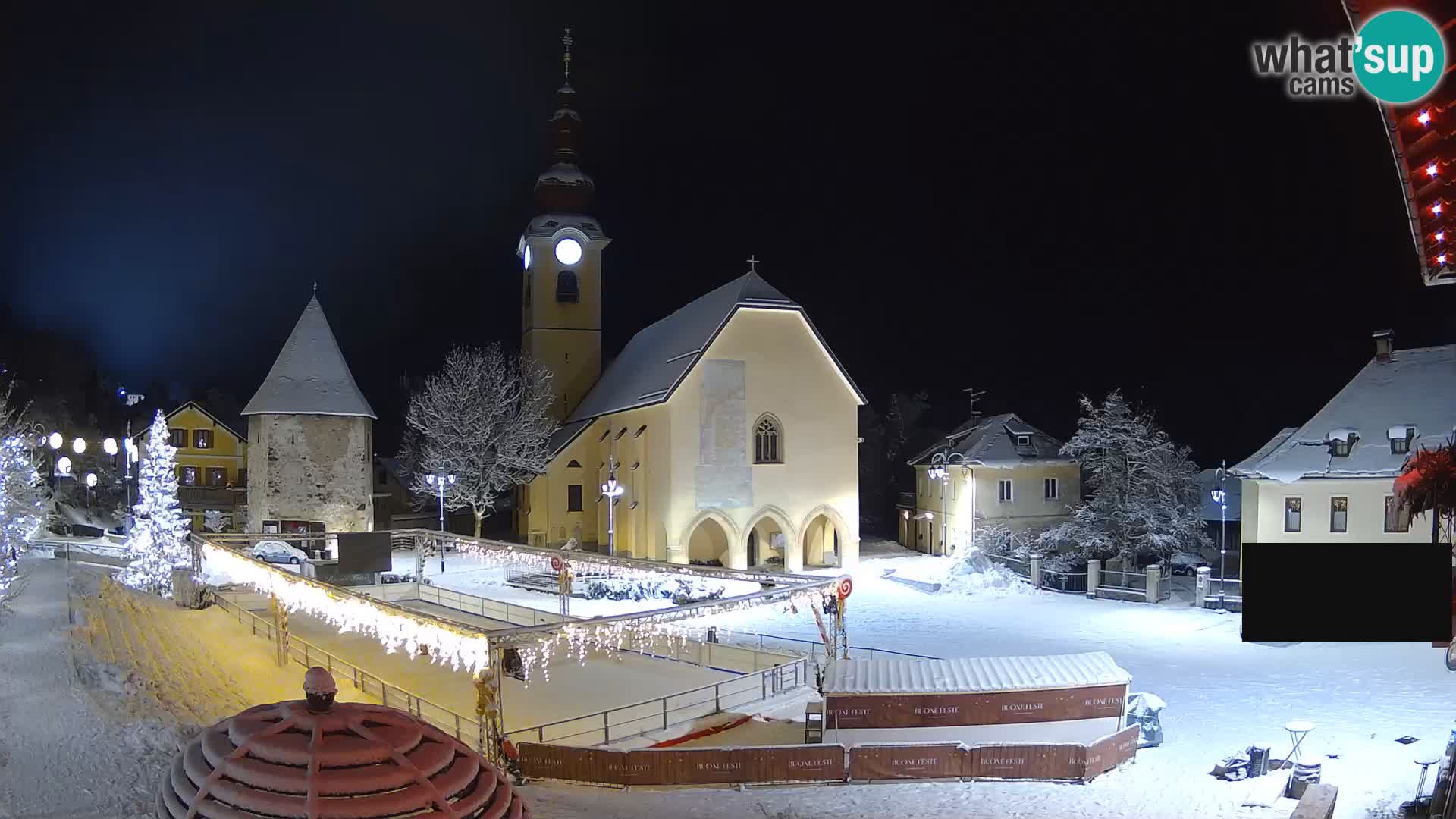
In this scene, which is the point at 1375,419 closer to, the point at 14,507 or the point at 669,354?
the point at 669,354

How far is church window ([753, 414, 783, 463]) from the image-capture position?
125 feet

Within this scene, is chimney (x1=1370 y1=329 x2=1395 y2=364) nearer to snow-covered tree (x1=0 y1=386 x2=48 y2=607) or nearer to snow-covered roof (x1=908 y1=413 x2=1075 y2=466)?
snow-covered roof (x1=908 y1=413 x2=1075 y2=466)

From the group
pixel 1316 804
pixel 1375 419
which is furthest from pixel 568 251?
pixel 1316 804

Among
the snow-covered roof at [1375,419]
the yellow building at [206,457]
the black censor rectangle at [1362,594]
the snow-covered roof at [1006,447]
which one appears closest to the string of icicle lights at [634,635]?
the black censor rectangle at [1362,594]

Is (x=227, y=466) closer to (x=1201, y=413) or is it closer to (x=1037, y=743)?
(x=1037, y=743)

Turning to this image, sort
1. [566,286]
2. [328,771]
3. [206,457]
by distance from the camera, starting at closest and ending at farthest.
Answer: [328,771] < [566,286] < [206,457]

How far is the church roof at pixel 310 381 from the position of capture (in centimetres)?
3884

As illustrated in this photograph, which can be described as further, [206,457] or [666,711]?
[206,457]

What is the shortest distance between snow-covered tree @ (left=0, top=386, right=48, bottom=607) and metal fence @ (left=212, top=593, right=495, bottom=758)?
4957mm

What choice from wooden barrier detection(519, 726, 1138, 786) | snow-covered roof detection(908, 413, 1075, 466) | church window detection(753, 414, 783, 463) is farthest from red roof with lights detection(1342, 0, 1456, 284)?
snow-covered roof detection(908, 413, 1075, 466)

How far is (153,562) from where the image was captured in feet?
92.2

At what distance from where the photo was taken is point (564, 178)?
4838cm

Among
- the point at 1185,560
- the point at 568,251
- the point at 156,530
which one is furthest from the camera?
the point at 568,251

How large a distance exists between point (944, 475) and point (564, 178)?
24.6 metres
